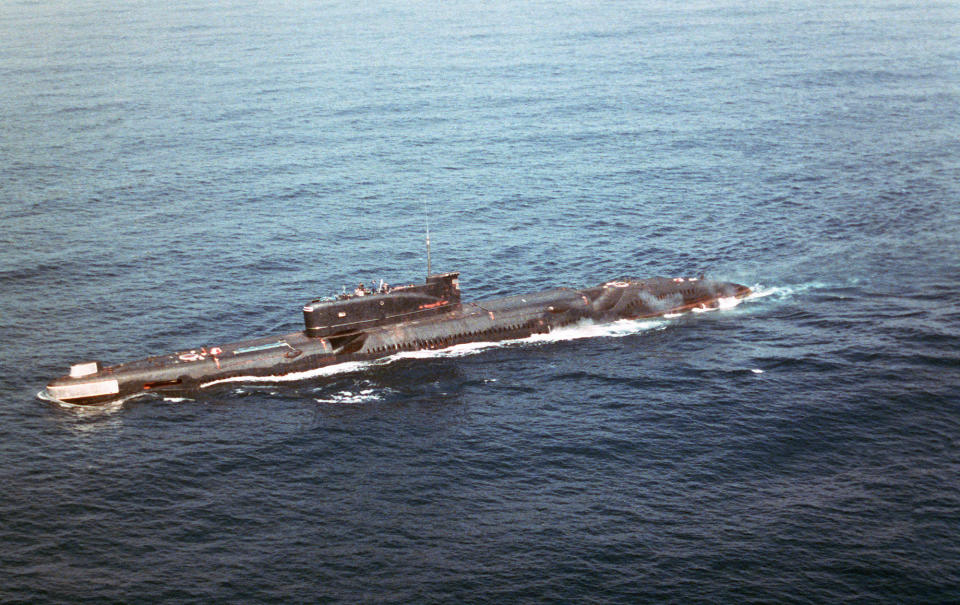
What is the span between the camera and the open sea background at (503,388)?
64.3 m

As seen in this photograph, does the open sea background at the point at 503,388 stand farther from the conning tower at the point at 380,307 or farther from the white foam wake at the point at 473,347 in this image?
the conning tower at the point at 380,307

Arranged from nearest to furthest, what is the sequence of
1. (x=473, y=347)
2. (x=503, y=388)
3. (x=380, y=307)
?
(x=503, y=388) → (x=380, y=307) → (x=473, y=347)

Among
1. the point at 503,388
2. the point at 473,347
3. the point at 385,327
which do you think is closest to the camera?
the point at 503,388

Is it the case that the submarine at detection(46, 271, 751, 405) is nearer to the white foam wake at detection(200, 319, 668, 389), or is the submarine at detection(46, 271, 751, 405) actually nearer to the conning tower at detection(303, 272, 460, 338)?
the conning tower at detection(303, 272, 460, 338)

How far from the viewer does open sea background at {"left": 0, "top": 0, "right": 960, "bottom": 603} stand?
211 feet

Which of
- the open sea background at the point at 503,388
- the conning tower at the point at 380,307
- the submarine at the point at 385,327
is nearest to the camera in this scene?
the open sea background at the point at 503,388

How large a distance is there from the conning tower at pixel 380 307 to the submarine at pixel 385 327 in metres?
0.10

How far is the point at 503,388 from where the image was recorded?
296ft

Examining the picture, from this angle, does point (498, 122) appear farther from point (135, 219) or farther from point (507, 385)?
point (507, 385)

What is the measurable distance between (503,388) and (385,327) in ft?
49.9

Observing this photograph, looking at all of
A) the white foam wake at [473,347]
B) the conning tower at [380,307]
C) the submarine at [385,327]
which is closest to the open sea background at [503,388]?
the white foam wake at [473,347]

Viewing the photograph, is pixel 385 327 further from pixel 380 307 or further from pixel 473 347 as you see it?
pixel 473 347

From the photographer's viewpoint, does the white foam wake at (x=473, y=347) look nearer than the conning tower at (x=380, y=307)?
Yes

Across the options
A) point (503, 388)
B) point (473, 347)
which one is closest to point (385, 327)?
point (473, 347)
